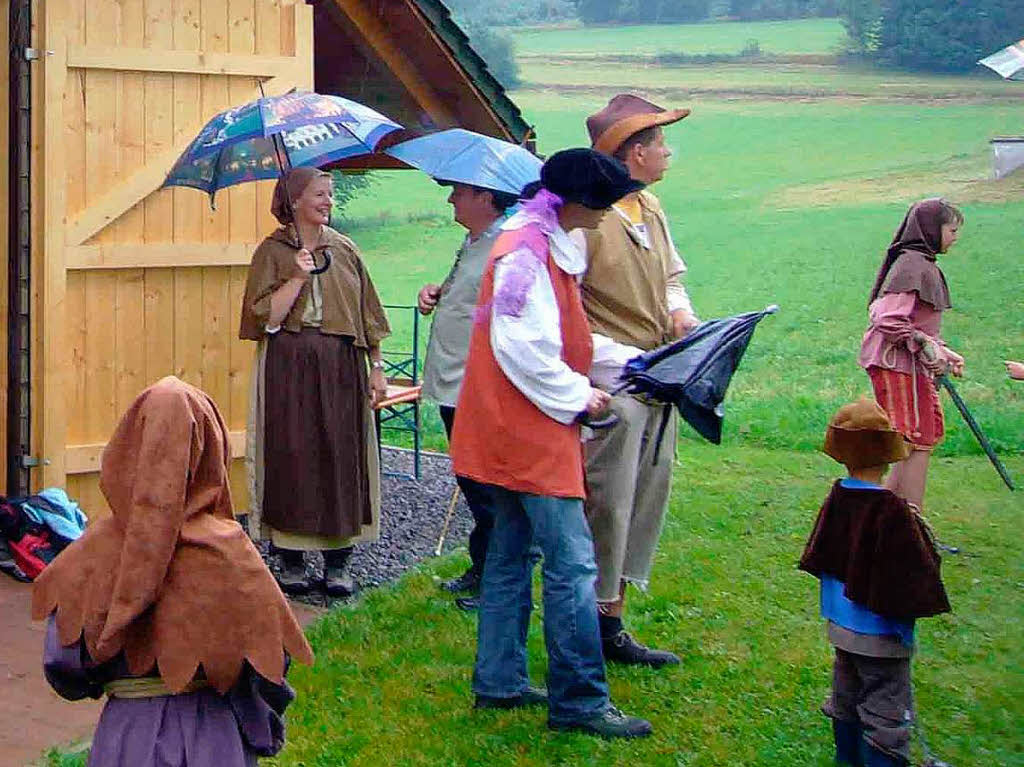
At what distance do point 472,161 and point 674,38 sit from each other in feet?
30.2

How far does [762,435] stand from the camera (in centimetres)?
1198

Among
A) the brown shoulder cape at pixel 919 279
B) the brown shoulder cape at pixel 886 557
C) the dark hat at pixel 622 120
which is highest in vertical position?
the dark hat at pixel 622 120

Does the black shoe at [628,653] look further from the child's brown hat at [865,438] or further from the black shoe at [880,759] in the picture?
the child's brown hat at [865,438]

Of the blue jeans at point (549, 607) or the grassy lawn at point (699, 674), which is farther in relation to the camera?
the grassy lawn at point (699, 674)

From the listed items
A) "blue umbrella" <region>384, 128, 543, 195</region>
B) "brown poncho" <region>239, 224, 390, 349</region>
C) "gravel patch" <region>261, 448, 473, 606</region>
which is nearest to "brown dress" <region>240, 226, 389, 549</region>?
"brown poncho" <region>239, 224, 390, 349</region>

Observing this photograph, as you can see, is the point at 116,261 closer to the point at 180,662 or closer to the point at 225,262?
the point at 225,262

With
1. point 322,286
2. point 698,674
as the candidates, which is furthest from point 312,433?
point 698,674

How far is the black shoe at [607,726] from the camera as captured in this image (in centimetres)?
507

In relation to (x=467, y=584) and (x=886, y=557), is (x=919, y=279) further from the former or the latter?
(x=886, y=557)

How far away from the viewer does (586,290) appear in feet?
17.7

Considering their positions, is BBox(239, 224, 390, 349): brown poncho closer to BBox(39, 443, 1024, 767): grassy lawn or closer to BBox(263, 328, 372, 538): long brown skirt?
BBox(263, 328, 372, 538): long brown skirt

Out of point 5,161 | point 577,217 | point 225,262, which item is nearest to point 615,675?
point 577,217

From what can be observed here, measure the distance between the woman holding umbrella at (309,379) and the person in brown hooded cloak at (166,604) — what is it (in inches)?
128

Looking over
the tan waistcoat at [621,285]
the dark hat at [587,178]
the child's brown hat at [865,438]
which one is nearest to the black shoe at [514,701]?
the tan waistcoat at [621,285]
